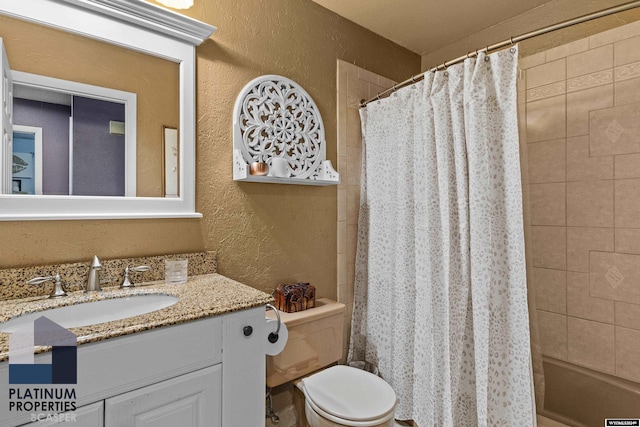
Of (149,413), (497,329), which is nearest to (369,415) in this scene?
(497,329)

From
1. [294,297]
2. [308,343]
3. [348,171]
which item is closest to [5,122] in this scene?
[294,297]

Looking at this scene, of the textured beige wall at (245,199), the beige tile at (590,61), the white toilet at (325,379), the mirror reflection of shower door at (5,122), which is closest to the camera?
the mirror reflection of shower door at (5,122)

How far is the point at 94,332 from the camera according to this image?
2.65ft

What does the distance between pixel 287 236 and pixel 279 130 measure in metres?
0.58

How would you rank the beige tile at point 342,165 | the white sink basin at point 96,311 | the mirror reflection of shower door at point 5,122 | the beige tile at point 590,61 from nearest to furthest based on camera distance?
the white sink basin at point 96,311 < the mirror reflection of shower door at point 5,122 < the beige tile at point 590,61 < the beige tile at point 342,165

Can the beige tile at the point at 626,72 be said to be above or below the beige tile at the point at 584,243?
above

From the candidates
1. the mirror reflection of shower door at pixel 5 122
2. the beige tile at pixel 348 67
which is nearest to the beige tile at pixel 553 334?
the beige tile at pixel 348 67

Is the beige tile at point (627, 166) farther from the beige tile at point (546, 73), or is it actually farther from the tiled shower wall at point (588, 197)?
the beige tile at point (546, 73)

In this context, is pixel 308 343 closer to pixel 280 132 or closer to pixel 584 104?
pixel 280 132

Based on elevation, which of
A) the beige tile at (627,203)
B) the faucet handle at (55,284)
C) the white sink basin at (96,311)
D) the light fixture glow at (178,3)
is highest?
the light fixture glow at (178,3)

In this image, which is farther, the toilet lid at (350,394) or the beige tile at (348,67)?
the beige tile at (348,67)

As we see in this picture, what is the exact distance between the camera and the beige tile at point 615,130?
5.58 ft

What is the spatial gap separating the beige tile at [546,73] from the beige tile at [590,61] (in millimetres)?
35

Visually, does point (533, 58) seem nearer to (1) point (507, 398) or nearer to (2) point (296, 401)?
(1) point (507, 398)
